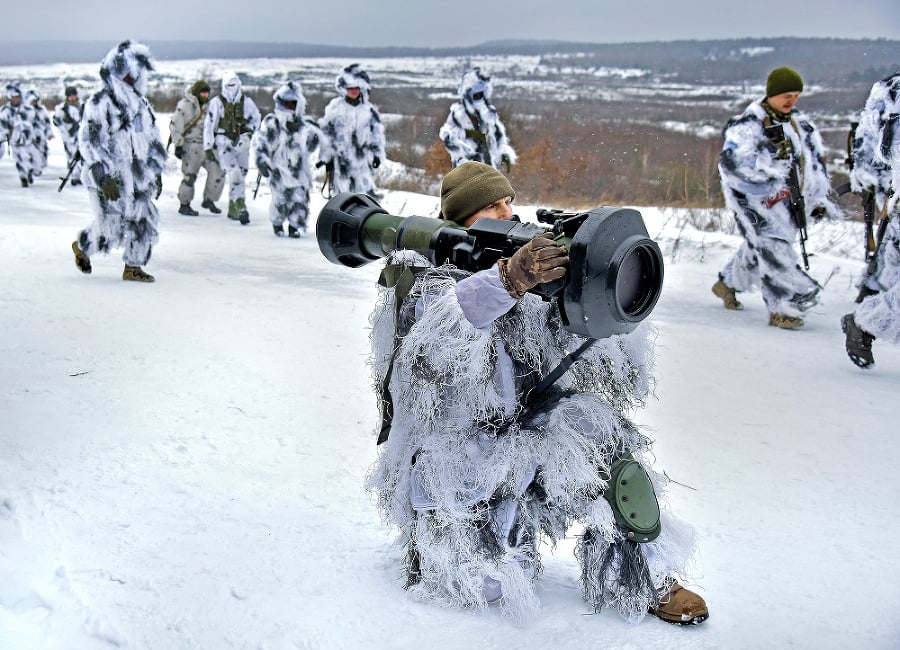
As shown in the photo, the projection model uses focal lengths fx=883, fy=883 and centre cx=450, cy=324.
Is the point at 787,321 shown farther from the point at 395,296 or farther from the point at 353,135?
the point at 353,135

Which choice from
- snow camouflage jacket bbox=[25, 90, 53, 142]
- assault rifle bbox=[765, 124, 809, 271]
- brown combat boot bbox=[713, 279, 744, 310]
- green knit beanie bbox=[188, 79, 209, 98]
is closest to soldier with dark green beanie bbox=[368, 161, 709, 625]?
assault rifle bbox=[765, 124, 809, 271]

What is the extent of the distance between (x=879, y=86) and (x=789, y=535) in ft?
12.6

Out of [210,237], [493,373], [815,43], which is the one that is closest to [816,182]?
[493,373]

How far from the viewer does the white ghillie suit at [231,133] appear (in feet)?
34.6

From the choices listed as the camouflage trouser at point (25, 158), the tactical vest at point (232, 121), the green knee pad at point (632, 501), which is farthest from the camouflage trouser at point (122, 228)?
the camouflage trouser at point (25, 158)

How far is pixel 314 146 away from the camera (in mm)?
9797

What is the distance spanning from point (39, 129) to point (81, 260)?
9286mm

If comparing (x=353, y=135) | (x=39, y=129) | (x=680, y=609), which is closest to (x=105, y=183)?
(x=353, y=135)

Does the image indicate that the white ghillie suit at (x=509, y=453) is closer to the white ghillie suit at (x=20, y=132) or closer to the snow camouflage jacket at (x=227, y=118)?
the snow camouflage jacket at (x=227, y=118)

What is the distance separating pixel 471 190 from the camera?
2471 millimetres

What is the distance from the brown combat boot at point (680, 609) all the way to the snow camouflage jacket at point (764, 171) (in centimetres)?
410

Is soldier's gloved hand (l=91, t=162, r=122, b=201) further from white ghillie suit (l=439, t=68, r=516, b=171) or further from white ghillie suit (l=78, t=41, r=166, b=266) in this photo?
white ghillie suit (l=439, t=68, r=516, b=171)

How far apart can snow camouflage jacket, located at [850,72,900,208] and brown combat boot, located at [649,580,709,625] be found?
376 cm

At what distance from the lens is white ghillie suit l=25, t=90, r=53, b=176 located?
563 inches
